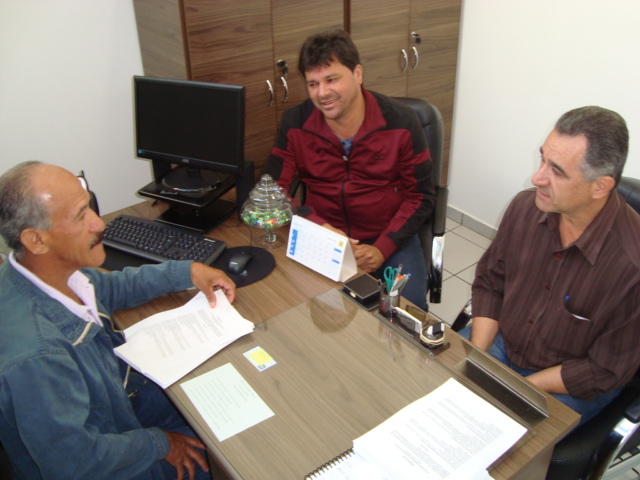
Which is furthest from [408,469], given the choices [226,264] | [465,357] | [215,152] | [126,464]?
[215,152]

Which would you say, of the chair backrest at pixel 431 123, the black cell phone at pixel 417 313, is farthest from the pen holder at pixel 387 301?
the chair backrest at pixel 431 123

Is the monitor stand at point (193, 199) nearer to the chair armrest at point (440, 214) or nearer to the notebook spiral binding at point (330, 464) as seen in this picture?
→ the chair armrest at point (440, 214)

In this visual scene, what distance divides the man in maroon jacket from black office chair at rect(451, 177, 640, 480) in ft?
2.49

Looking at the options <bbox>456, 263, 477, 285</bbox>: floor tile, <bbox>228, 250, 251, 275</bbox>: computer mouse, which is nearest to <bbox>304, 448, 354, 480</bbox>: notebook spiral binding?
<bbox>228, 250, 251, 275</bbox>: computer mouse

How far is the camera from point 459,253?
329cm

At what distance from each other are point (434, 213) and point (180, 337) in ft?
3.91

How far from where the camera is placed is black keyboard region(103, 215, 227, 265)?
5.77ft

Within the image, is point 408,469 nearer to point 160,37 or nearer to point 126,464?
point 126,464

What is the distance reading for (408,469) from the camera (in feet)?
3.40

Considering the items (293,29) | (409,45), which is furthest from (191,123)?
(409,45)

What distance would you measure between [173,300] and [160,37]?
4.41 feet

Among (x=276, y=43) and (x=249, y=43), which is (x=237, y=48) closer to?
(x=249, y=43)

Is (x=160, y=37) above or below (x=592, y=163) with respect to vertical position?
above

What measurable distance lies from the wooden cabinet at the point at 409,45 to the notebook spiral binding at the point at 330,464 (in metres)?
2.19
